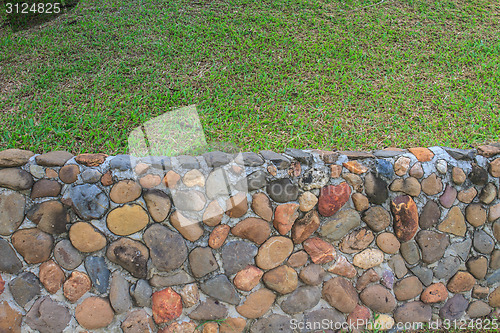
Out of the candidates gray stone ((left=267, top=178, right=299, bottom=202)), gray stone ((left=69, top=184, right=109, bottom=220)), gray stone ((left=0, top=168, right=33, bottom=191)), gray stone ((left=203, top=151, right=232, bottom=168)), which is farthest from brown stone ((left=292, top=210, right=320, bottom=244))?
gray stone ((left=0, top=168, right=33, bottom=191))

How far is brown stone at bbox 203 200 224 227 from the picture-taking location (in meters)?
1.97

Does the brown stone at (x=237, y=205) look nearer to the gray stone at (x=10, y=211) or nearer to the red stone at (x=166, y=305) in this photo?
the red stone at (x=166, y=305)

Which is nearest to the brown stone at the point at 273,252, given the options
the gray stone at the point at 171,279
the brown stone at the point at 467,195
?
the gray stone at the point at 171,279

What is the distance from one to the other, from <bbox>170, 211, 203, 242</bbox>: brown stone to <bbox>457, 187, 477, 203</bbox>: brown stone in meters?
1.49

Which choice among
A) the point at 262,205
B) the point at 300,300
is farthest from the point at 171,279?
the point at 300,300

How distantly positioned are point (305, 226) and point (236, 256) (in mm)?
397

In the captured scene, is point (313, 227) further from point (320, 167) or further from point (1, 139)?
point (1, 139)

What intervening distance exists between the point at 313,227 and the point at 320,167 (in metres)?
0.32

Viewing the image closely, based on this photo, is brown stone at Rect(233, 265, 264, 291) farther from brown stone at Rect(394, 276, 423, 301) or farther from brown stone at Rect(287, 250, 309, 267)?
brown stone at Rect(394, 276, 423, 301)

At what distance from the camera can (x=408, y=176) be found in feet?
7.20

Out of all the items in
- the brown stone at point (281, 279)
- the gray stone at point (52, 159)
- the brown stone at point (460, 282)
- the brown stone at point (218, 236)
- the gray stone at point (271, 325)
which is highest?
the gray stone at point (52, 159)

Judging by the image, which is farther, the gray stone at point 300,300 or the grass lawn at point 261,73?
the grass lawn at point 261,73

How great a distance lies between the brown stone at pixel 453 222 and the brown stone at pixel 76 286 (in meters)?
1.92

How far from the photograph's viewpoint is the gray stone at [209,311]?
79.0 inches
